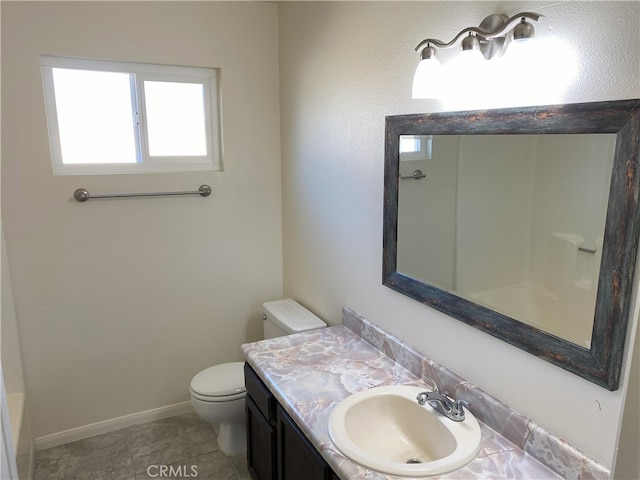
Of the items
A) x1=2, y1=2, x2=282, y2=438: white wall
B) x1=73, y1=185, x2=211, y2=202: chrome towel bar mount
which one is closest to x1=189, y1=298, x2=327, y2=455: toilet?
x1=2, y1=2, x2=282, y2=438: white wall

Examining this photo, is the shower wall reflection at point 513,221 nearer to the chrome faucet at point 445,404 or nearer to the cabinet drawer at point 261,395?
the chrome faucet at point 445,404

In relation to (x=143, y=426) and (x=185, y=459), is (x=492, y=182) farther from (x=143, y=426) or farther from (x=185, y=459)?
(x=143, y=426)

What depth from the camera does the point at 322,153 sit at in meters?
2.40

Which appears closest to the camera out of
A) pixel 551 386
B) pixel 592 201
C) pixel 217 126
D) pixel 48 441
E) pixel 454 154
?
pixel 592 201

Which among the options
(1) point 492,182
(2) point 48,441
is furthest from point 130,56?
(2) point 48,441

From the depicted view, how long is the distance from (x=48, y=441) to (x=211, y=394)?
99 centimetres

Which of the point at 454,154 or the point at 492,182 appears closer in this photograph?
the point at 492,182

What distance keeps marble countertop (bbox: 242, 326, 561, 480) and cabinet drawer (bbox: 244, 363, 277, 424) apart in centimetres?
6

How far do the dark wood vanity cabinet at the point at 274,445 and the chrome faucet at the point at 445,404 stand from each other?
0.39 metres

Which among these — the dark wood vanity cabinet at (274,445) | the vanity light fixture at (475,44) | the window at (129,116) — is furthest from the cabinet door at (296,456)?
the window at (129,116)

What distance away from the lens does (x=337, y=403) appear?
162 cm

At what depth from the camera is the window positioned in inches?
94.3

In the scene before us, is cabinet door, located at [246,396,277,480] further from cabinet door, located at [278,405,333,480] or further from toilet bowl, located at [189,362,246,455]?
toilet bowl, located at [189,362,246,455]

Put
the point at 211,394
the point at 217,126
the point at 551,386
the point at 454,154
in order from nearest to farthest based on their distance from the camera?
1. the point at 551,386
2. the point at 454,154
3. the point at 211,394
4. the point at 217,126
